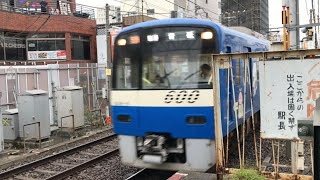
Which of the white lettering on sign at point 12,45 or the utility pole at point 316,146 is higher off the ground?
the white lettering on sign at point 12,45

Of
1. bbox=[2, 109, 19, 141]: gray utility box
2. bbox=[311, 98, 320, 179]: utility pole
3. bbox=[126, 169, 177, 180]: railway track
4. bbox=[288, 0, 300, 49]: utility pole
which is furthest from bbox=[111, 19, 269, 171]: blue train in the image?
bbox=[2, 109, 19, 141]: gray utility box

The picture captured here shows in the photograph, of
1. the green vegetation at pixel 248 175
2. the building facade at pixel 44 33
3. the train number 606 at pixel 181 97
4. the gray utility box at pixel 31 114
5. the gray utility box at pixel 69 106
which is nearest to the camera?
the green vegetation at pixel 248 175

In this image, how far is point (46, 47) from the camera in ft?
90.7

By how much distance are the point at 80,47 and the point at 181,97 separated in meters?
24.1

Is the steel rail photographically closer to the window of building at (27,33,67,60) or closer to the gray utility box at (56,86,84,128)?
the gray utility box at (56,86,84,128)

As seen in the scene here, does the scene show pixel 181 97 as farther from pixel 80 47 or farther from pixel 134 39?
pixel 80 47

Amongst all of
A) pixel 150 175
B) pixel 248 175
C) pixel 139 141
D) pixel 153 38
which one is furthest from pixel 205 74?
pixel 150 175

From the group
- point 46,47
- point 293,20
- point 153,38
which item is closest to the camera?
point 153,38

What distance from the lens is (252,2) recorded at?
5403 centimetres

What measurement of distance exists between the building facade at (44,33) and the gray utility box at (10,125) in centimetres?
1364

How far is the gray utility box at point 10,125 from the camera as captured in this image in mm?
12109

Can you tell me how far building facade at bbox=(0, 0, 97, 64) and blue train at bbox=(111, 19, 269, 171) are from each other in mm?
19602

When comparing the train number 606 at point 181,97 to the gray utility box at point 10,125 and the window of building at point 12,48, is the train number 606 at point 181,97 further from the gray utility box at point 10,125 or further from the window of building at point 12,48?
the window of building at point 12,48

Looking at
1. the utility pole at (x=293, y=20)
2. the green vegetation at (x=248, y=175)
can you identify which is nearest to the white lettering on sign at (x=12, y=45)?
the utility pole at (x=293, y=20)
